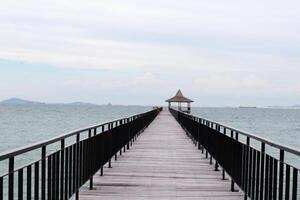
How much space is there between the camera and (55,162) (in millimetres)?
6387

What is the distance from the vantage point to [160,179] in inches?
417

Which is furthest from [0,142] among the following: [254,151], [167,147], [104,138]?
[254,151]

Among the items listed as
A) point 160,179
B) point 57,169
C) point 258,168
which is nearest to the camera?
point 57,169

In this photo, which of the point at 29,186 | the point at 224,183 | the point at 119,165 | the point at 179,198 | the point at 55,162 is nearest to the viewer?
the point at 29,186

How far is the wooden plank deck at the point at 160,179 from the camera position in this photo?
29.3ft

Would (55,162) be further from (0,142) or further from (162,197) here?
(0,142)

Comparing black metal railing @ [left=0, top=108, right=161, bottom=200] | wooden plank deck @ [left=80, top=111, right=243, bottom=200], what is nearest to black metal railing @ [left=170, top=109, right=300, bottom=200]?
wooden plank deck @ [left=80, top=111, right=243, bottom=200]

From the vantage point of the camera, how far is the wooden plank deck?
8922 mm

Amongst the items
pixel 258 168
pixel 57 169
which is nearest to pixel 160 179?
pixel 258 168

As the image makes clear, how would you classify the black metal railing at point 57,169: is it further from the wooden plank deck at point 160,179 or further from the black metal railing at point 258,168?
the black metal railing at point 258,168

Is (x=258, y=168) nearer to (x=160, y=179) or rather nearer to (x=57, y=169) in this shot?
(x=57, y=169)

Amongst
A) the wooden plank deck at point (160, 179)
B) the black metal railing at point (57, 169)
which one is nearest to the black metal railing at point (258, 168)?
the wooden plank deck at point (160, 179)

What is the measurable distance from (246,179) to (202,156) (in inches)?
287

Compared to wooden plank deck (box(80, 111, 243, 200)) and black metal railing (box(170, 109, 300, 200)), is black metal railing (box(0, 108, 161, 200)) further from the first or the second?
black metal railing (box(170, 109, 300, 200))
